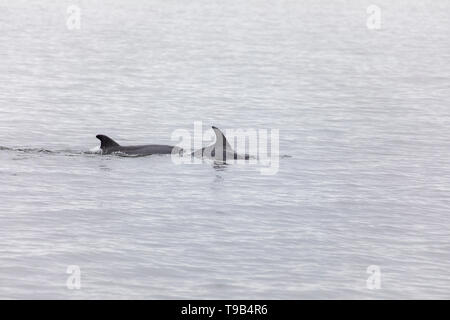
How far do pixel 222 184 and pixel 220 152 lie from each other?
3569mm

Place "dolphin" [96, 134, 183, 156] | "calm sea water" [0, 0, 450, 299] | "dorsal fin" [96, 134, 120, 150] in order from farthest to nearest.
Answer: "dolphin" [96, 134, 183, 156] → "dorsal fin" [96, 134, 120, 150] → "calm sea water" [0, 0, 450, 299]

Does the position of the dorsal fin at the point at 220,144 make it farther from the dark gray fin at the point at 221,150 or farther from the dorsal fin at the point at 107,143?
the dorsal fin at the point at 107,143

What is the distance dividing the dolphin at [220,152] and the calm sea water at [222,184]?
858mm

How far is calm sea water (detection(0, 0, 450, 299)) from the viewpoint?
21.0m

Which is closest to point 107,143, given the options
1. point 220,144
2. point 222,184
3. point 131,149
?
point 131,149

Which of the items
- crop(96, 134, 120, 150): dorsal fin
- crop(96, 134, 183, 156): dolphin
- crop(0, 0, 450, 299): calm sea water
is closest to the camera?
crop(0, 0, 450, 299): calm sea water

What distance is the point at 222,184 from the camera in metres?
29.5

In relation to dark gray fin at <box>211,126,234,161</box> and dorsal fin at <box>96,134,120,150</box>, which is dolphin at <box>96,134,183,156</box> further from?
dark gray fin at <box>211,126,234,161</box>

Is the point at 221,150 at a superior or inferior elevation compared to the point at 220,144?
inferior

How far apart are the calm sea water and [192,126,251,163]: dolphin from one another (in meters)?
0.86

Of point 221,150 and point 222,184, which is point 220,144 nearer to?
point 221,150

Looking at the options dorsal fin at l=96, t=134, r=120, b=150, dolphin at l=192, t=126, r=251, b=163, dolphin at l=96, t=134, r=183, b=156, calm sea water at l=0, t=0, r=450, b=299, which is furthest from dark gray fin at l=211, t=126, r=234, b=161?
dorsal fin at l=96, t=134, r=120, b=150

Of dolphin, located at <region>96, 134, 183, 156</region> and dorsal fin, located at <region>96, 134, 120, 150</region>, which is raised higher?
dorsal fin, located at <region>96, 134, 120, 150</region>
